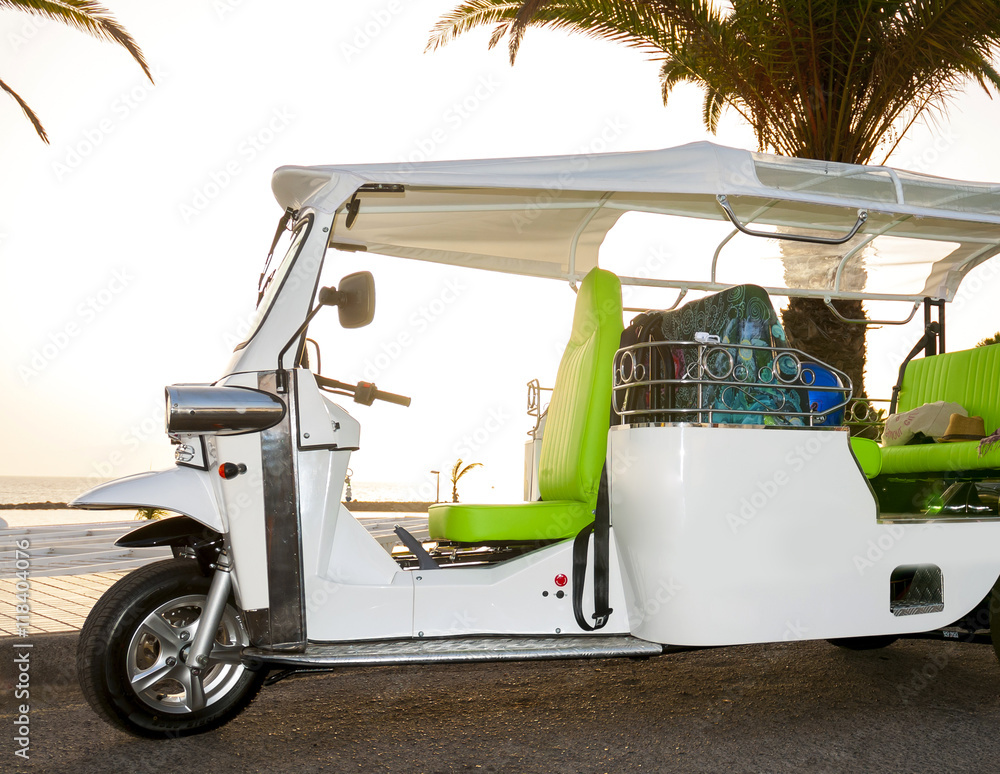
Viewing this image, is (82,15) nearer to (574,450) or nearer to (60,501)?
(574,450)

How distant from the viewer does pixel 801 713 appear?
3691mm

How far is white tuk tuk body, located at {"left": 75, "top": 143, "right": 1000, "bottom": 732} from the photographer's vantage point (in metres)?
3.12

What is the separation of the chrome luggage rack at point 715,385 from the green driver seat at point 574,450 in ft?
0.40

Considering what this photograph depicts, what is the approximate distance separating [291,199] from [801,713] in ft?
9.83

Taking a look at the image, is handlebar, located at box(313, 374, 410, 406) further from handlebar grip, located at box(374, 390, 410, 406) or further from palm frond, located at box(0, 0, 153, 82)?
palm frond, located at box(0, 0, 153, 82)

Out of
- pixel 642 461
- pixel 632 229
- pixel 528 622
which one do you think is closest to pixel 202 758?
pixel 528 622

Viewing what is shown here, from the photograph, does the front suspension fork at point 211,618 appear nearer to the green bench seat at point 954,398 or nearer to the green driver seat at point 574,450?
the green driver seat at point 574,450

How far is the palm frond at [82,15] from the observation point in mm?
10406

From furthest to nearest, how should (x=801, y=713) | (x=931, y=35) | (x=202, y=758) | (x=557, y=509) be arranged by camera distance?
(x=931, y=35) → (x=801, y=713) → (x=557, y=509) → (x=202, y=758)

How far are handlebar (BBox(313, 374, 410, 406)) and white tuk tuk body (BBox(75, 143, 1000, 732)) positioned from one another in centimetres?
16

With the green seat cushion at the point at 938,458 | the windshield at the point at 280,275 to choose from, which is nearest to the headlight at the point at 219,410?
the windshield at the point at 280,275

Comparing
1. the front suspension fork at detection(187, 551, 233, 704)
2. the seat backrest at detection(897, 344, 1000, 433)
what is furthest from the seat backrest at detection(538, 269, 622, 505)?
the seat backrest at detection(897, 344, 1000, 433)

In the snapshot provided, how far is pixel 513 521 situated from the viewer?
11.0ft

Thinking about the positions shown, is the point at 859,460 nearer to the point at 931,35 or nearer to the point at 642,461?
the point at 642,461
